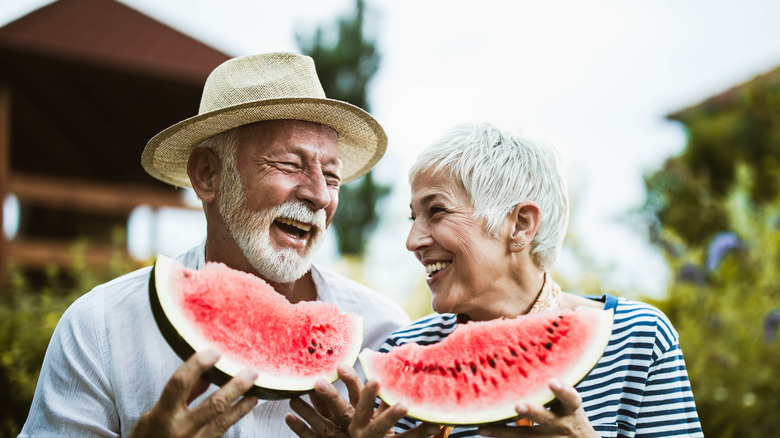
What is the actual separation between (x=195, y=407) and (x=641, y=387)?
5.58 feet

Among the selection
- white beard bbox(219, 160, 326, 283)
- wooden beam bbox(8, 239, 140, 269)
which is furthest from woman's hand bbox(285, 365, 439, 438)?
wooden beam bbox(8, 239, 140, 269)

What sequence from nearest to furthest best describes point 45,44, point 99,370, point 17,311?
point 99,370 → point 17,311 → point 45,44

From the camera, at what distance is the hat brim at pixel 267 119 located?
288cm

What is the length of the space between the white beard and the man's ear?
161 millimetres

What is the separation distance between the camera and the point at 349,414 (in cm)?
212

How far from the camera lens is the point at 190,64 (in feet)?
32.4

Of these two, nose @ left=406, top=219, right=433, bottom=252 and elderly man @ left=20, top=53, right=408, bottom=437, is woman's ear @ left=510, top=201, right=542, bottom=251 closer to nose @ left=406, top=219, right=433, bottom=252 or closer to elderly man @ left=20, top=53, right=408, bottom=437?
nose @ left=406, top=219, right=433, bottom=252

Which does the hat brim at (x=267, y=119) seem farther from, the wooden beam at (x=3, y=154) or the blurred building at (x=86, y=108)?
the wooden beam at (x=3, y=154)

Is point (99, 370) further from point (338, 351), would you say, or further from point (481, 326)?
point (481, 326)

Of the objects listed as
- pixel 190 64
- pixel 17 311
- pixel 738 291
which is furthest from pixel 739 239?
pixel 190 64

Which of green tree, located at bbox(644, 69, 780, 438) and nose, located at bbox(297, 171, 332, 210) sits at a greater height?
nose, located at bbox(297, 171, 332, 210)

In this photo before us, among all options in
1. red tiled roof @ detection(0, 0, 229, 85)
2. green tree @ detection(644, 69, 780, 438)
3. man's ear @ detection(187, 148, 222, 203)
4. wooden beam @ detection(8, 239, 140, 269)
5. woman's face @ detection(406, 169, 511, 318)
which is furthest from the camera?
wooden beam @ detection(8, 239, 140, 269)

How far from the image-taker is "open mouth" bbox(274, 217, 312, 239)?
2916 mm

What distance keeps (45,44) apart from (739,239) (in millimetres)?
9198
